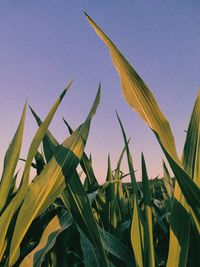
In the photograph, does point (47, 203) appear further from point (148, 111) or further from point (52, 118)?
point (148, 111)

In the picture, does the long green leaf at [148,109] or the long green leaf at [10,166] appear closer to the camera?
the long green leaf at [148,109]

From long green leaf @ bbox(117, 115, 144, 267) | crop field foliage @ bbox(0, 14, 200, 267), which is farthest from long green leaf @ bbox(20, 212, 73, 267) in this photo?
long green leaf @ bbox(117, 115, 144, 267)

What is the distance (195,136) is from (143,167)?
14 centimetres

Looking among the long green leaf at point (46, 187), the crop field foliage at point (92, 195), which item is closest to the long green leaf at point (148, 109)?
the crop field foliage at point (92, 195)

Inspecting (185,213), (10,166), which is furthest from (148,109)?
(10,166)

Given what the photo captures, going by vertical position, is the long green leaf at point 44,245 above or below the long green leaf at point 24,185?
below

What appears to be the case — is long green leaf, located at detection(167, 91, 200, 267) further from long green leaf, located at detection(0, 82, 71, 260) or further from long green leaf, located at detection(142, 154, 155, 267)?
long green leaf, located at detection(0, 82, 71, 260)

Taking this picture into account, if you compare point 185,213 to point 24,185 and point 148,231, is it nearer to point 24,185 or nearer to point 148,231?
point 148,231

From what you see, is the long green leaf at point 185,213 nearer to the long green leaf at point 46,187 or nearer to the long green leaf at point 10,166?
the long green leaf at point 46,187

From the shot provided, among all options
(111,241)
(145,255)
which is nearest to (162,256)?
(111,241)

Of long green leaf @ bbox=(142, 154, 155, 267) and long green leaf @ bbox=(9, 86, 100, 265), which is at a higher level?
long green leaf @ bbox=(9, 86, 100, 265)

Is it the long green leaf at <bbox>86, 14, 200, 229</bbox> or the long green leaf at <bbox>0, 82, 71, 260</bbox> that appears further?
the long green leaf at <bbox>0, 82, 71, 260</bbox>

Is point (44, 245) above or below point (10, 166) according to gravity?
below

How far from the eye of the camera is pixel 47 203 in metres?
0.58
